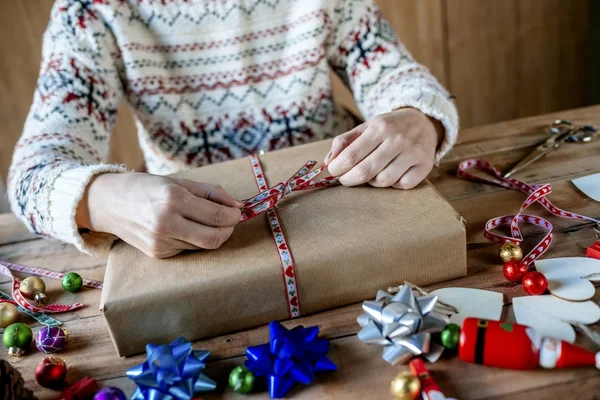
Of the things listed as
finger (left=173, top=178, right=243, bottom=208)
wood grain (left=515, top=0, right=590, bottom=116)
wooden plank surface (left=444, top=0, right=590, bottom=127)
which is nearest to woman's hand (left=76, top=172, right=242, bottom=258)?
finger (left=173, top=178, right=243, bottom=208)

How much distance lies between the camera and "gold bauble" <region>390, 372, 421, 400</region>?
0.47 metres

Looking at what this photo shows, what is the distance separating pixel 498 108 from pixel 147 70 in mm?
1459

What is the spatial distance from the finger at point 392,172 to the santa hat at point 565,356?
28 cm

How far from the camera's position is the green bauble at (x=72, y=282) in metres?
0.71

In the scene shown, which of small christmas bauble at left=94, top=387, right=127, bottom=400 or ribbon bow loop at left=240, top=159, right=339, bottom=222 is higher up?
ribbon bow loop at left=240, top=159, right=339, bottom=222

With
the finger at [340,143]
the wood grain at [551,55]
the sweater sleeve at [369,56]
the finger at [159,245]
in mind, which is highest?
the sweater sleeve at [369,56]

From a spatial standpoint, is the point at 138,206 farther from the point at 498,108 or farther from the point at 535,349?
the point at 498,108

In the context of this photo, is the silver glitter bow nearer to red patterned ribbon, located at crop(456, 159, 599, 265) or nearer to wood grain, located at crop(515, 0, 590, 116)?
red patterned ribbon, located at crop(456, 159, 599, 265)

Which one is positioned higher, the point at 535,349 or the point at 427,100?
the point at 427,100

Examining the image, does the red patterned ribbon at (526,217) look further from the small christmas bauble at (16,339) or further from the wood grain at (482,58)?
the wood grain at (482,58)

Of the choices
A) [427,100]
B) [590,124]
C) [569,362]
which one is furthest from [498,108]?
[569,362]

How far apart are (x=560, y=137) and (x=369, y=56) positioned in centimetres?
38

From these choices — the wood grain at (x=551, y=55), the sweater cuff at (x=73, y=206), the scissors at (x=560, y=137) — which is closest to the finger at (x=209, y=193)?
the sweater cuff at (x=73, y=206)

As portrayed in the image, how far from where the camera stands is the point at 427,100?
83 cm
